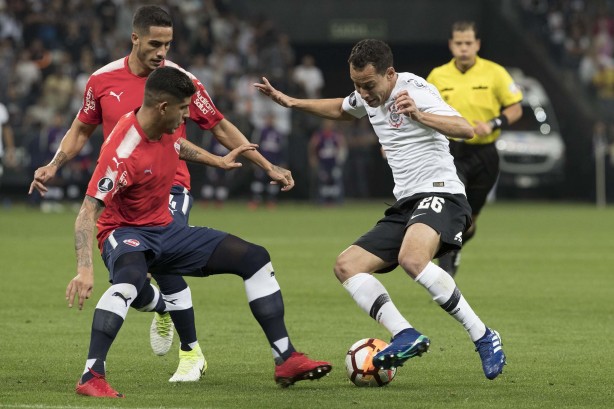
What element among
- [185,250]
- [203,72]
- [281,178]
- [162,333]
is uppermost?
[281,178]

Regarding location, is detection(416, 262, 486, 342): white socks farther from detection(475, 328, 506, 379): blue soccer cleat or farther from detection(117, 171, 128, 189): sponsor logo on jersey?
detection(117, 171, 128, 189): sponsor logo on jersey

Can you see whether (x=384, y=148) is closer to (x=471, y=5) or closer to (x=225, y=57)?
(x=225, y=57)

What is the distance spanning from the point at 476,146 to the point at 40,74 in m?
19.4

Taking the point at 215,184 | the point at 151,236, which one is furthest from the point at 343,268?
the point at 215,184

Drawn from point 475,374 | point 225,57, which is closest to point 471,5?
point 225,57

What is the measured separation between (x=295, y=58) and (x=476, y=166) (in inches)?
927

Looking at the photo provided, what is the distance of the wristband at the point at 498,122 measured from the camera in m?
13.1

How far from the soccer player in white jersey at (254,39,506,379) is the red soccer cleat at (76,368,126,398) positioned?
1.71 meters

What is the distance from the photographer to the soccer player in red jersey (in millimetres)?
7895

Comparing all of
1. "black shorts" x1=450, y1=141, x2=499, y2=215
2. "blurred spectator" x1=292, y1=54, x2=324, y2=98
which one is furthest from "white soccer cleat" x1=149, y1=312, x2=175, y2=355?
"blurred spectator" x1=292, y1=54, x2=324, y2=98

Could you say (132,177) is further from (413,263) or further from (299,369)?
(413,263)

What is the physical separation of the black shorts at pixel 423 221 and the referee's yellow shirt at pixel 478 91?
176 inches

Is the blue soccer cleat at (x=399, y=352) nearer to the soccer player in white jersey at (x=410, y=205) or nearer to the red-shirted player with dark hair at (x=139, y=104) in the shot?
the soccer player in white jersey at (x=410, y=205)

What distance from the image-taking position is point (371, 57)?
345 inches
